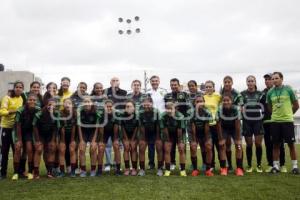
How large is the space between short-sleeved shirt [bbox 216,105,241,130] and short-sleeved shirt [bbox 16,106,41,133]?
385 centimetres

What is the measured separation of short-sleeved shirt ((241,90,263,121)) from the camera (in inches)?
330

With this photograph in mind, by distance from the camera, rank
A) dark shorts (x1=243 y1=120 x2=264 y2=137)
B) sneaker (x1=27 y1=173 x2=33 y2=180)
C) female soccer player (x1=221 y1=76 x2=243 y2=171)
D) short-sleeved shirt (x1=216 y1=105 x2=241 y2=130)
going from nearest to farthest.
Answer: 1. sneaker (x1=27 y1=173 x2=33 y2=180)
2. short-sleeved shirt (x1=216 y1=105 x2=241 y2=130)
3. dark shorts (x1=243 y1=120 x2=264 y2=137)
4. female soccer player (x1=221 y1=76 x2=243 y2=171)

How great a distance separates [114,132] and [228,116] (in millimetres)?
2454

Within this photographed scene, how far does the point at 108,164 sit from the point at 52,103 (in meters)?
2.15

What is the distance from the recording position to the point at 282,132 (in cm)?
812

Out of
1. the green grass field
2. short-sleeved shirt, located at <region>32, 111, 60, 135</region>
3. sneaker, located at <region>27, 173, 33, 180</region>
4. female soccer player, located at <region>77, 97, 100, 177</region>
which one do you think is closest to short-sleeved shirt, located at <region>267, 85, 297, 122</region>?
the green grass field

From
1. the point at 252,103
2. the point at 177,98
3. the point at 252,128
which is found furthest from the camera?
the point at 177,98

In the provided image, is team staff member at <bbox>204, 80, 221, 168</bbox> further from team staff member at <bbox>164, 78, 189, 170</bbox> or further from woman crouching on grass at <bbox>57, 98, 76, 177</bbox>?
woman crouching on grass at <bbox>57, 98, 76, 177</bbox>

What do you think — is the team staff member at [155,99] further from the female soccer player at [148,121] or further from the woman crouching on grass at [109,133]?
the woman crouching on grass at [109,133]

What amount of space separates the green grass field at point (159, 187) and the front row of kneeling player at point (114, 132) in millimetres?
494

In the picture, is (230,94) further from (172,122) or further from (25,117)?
(25,117)

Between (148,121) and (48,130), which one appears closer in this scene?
(48,130)

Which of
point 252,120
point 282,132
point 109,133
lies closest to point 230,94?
point 252,120

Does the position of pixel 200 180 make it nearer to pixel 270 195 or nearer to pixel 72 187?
pixel 270 195
